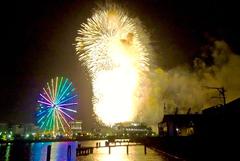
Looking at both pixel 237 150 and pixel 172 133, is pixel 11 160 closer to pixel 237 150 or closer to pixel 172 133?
pixel 237 150

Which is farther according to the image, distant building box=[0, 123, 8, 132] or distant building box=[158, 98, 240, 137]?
distant building box=[0, 123, 8, 132]

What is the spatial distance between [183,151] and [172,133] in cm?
4334

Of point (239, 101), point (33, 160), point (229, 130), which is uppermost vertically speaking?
point (239, 101)

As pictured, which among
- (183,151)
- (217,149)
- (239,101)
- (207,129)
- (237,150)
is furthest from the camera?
(207,129)

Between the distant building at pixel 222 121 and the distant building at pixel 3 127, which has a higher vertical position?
the distant building at pixel 3 127

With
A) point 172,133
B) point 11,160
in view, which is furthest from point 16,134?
point 11,160

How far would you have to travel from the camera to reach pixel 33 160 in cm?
4347

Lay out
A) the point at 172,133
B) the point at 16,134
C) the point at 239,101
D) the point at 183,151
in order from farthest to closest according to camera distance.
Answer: the point at 16,134 < the point at 172,133 < the point at 239,101 < the point at 183,151

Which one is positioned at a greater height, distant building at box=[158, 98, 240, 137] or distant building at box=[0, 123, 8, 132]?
distant building at box=[0, 123, 8, 132]

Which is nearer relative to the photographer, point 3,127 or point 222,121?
point 222,121

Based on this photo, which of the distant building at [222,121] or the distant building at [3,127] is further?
the distant building at [3,127]

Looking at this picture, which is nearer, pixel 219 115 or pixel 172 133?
pixel 219 115

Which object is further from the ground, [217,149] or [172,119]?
[172,119]

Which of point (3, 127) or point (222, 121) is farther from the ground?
point (3, 127)
